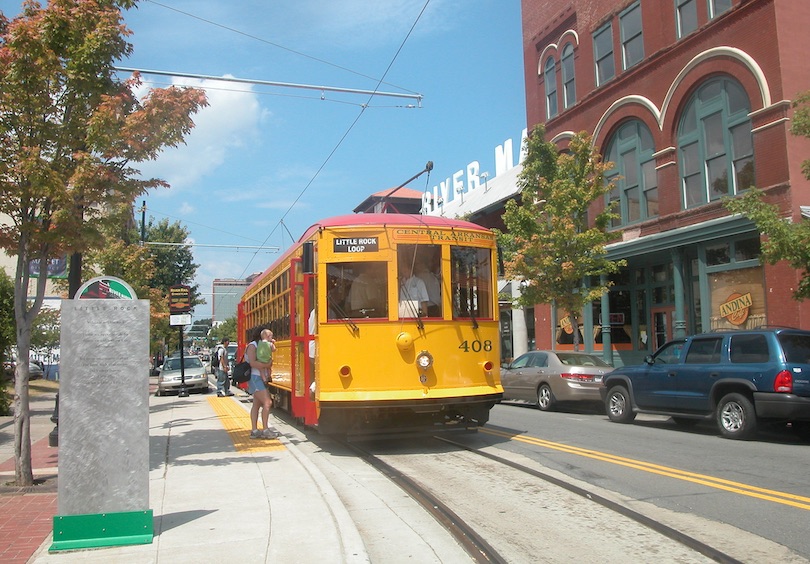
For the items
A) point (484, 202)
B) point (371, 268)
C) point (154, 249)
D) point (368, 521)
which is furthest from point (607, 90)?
point (154, 249)

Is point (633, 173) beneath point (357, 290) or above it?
above

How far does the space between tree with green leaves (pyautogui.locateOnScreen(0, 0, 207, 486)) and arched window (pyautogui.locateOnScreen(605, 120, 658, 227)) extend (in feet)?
55.8

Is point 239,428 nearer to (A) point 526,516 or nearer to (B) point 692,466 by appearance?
(A) point 526,516

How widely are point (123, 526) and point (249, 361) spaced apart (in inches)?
238

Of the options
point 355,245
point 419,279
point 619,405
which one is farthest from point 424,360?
point 619,405

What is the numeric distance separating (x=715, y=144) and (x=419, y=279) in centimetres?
1348

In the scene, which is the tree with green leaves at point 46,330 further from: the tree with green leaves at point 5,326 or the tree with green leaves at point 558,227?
the tree with green leaves at point 558,227

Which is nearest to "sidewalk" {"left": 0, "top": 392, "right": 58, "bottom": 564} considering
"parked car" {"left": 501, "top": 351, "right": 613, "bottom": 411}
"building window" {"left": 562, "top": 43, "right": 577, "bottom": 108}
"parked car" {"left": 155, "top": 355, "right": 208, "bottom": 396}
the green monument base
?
the green monument base

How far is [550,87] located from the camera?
2806cm

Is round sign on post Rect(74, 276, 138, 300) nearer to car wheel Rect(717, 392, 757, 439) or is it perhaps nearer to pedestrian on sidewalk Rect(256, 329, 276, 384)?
pedestrian on sidewalk Rect(256, 329, 276, 384)

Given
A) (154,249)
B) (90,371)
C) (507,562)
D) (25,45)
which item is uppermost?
(154,249)

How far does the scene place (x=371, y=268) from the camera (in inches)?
388

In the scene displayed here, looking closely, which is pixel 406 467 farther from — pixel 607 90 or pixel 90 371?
pixel 607 90

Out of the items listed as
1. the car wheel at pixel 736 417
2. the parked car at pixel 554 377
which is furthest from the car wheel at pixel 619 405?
the car wheel at pixel 736 417
